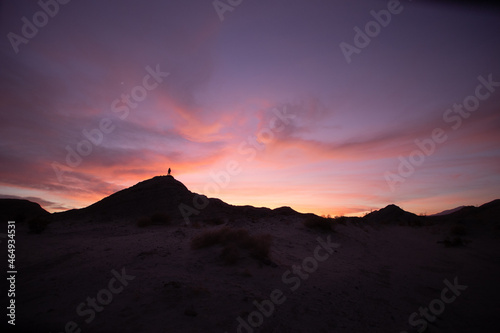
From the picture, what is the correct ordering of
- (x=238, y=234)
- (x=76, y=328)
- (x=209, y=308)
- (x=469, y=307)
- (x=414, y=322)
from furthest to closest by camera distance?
(x=238, y=234)
(x=469, y=307)
(x=414, y=322)
(x=209, y=308)
(x=76, y=328)

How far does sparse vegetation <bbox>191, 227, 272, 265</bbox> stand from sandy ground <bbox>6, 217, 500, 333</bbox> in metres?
0.28

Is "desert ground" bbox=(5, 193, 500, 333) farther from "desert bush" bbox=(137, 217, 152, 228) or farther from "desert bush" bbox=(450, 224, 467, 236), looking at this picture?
"desert bush" bbox=(450, 224, 467, 236)

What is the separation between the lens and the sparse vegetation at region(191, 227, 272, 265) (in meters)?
8.03

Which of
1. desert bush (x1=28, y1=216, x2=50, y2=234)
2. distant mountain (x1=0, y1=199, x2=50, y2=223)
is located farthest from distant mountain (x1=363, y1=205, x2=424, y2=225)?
distant mountain (x1=0, y1=199, x2=50, y2=223)

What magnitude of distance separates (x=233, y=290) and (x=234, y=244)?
257 cm

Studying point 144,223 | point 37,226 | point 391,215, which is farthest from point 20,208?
point 391,215

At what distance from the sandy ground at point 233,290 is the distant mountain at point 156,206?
13.0 m

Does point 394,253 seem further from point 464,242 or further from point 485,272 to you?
point 464,242

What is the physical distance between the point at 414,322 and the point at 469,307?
2.56 m

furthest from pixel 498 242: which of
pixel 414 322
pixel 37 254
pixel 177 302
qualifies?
pixel 37 254

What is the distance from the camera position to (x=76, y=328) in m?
4.58

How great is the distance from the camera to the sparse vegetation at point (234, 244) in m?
8.03

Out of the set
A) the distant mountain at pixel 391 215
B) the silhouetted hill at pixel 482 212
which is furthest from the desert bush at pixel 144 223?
the distant mountain at pixel 391 215

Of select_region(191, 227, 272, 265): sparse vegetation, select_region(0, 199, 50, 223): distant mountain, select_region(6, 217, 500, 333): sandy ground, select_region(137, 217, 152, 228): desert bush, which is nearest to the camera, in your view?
select_region(6, 217, 500, 333): sandy ground
